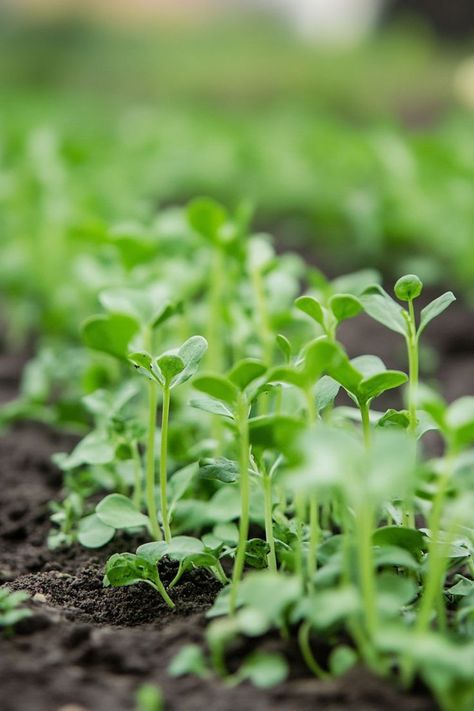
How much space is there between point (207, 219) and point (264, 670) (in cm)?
90

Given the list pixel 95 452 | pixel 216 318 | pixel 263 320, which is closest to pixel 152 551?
pixel 95 452

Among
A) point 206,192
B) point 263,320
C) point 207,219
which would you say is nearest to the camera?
point 263,320

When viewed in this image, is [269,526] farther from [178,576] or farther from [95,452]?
[95,452]

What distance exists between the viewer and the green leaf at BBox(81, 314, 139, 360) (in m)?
1.09

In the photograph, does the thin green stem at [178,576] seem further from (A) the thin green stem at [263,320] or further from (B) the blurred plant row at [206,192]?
(B) the blurred plant row at [206,192]

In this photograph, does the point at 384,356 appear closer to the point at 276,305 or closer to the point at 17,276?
the point at 276,305

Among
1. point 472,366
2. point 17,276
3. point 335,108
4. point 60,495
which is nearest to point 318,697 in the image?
point 60,495

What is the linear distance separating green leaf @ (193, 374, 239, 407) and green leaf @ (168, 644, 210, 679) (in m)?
0.24

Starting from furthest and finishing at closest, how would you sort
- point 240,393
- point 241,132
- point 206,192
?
point 241,132
point 206,192
point 240,393

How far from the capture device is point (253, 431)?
85cm

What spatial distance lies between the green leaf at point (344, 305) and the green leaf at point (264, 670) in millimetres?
364

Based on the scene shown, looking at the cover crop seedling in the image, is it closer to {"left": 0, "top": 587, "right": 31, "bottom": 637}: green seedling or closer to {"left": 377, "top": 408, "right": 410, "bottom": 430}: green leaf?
{"left": 377, "top": 408, "right": 410, "bottom": 430}: green leaf

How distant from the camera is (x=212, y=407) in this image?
0.95 metres

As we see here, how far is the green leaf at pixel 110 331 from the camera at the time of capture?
109cm
